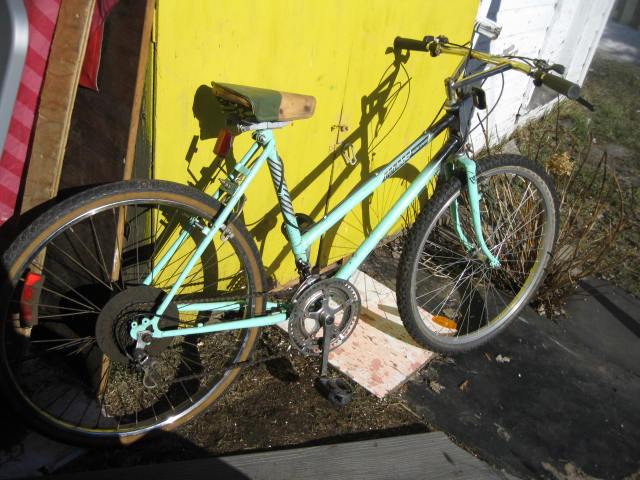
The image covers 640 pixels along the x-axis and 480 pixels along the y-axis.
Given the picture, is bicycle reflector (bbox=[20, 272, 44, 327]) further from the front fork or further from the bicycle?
the front fork

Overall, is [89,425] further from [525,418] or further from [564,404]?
[564,404]

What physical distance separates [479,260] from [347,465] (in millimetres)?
1376

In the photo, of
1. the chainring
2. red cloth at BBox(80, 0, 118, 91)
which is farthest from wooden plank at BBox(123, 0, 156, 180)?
the chainring

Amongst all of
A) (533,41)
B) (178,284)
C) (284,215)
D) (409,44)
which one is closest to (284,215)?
(284,215)

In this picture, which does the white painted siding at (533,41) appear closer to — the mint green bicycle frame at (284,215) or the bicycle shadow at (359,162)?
the bicycle shadow at (359,162)

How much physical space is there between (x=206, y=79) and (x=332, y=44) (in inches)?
28.7

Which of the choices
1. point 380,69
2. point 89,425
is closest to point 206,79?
point 380,69

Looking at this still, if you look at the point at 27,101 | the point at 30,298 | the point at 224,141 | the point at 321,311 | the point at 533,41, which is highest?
the point at 27,101

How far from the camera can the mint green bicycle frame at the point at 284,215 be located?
2.10m

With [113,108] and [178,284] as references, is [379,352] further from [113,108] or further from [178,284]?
[113,108]

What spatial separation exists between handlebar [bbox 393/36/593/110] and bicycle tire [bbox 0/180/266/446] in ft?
4.26

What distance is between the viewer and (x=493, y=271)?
3.73 m

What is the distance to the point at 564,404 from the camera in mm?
2975

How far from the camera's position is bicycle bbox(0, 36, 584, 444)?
204 cm
